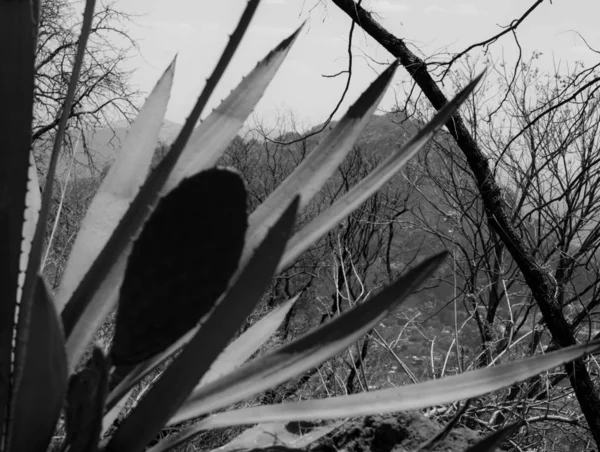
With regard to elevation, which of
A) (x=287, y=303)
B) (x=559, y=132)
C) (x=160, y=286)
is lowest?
(x=287, y=303)

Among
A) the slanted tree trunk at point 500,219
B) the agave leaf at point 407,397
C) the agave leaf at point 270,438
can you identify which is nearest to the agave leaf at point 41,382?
the agave leaf at point 407,397

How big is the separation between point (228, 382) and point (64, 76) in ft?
36.2

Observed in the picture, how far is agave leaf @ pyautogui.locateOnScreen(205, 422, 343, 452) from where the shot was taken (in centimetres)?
106

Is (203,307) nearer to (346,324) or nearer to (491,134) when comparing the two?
(346,324)

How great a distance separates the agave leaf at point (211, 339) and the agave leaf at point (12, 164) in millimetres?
148

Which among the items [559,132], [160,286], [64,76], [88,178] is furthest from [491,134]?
[160,286]

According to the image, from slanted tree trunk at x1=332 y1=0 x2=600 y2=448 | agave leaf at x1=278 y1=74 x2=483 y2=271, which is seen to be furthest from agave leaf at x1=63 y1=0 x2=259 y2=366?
slanted tree trunk at x1=332 y1=0 x2=600 y2=448

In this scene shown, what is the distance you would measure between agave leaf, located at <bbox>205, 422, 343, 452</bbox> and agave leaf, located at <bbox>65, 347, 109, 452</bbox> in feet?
1.27

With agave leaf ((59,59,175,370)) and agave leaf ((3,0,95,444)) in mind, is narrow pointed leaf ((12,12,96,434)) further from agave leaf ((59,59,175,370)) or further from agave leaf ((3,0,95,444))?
agave leaf ((59,59,175,370))

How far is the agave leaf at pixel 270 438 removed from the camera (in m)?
1.06

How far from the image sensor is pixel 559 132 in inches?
432

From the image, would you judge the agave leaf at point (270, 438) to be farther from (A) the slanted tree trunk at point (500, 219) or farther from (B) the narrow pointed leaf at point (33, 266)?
(A) the slanted tree trunk at point (500, 219)

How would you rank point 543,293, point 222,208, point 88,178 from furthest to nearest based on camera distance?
1. point 88,178
2. point 543,293
3. point 222,208

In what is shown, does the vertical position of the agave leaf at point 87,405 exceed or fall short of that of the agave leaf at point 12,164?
it falls short
